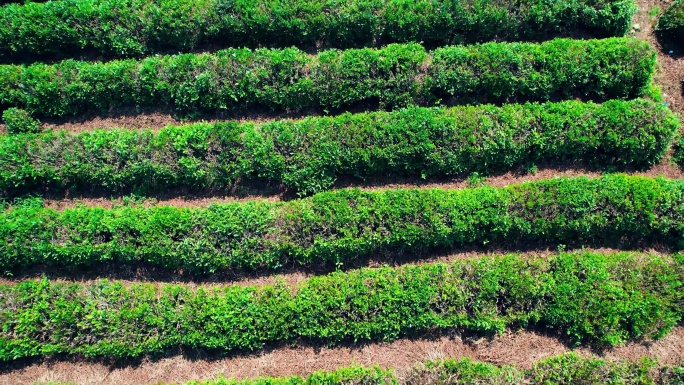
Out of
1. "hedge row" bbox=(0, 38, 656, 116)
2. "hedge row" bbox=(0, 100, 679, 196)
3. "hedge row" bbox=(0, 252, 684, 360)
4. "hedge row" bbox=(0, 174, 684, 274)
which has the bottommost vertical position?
"hedge row" bbox=(0, 252, 684, 360)

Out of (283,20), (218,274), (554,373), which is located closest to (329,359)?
(218,274)

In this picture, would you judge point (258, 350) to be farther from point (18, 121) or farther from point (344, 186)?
point (18, 121)

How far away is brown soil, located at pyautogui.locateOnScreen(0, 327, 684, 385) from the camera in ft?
42.1

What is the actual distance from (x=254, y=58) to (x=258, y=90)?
3.26 ft

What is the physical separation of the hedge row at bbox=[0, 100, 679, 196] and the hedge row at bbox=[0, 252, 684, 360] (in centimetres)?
317

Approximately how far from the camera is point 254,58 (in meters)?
14.2

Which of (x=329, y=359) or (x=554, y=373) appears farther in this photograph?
(x=329, y=359)

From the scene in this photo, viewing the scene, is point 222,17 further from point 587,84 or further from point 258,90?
point 587,84

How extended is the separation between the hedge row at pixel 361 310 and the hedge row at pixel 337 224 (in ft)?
3.15

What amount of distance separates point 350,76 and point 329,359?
26.5 feet

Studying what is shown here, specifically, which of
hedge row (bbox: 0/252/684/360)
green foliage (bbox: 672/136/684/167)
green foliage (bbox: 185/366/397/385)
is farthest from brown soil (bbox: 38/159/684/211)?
green foliage (bbox: 185/366/397/385)

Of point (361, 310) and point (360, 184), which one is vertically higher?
point (360, 184)

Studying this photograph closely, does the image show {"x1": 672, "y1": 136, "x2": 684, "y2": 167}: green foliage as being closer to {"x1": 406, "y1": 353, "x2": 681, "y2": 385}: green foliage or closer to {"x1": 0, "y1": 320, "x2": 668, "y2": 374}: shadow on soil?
{"x1": 0, "y1": 320, "x2": 668, "y2": 374}: shadow on soil

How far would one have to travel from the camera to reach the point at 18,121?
14047 mm
